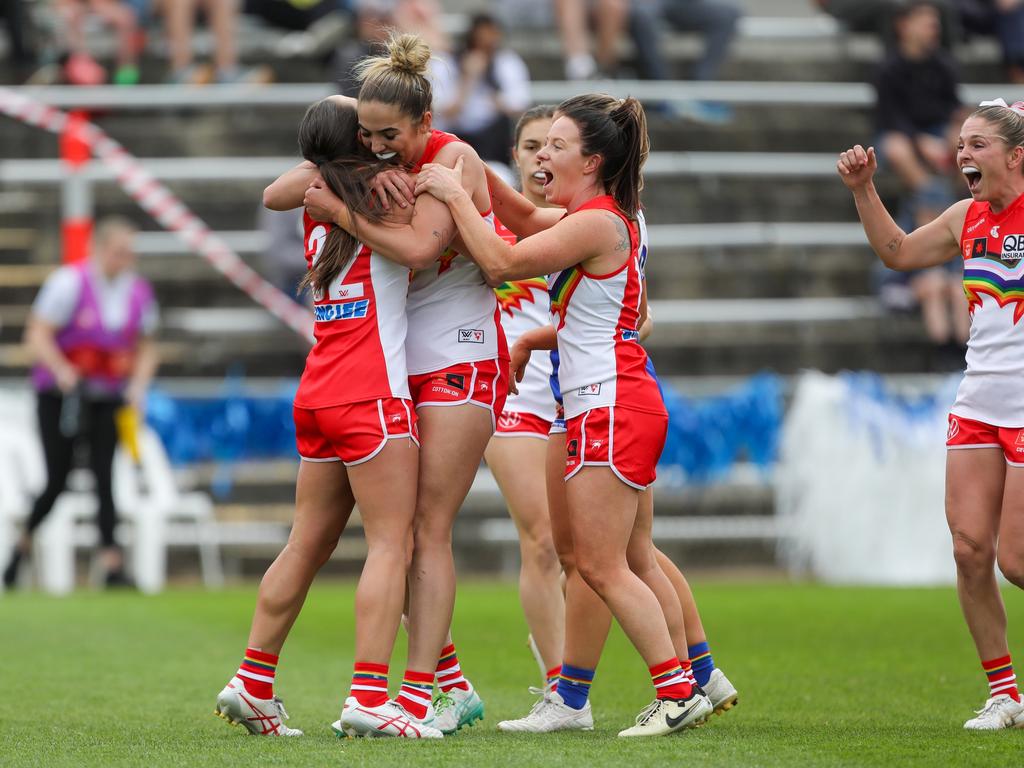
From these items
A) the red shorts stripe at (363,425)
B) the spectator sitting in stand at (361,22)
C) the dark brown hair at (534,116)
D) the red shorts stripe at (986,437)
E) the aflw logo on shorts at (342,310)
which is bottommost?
the red shorts stripe at (986,437)

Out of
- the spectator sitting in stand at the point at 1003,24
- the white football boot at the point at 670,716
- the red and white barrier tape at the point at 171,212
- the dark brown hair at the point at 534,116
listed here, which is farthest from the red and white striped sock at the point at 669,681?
the spectator sitting in stand at the point at 1003,24

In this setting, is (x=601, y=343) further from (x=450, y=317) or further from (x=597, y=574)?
(x=597, y=574)

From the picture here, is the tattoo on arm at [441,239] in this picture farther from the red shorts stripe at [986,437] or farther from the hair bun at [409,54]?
the red shorts stripe at [986,437]

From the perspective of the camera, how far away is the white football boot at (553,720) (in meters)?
5.23

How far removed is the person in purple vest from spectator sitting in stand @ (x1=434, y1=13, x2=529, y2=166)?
3811 millimetres

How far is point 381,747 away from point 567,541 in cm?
123

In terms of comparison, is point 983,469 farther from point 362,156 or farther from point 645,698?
point 362,156

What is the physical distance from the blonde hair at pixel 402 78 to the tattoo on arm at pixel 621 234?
68 cm

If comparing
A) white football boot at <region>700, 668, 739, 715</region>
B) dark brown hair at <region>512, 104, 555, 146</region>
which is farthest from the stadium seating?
white football boot at <region>700, 668, 739, 715</region>

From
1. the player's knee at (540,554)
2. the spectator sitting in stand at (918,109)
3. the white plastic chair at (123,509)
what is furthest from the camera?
the spectator sitting in stand at (918,109)

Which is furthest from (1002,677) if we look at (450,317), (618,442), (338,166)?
(338,166)

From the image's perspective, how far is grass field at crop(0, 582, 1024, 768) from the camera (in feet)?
15.1

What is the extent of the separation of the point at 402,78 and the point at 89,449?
728 centimetres

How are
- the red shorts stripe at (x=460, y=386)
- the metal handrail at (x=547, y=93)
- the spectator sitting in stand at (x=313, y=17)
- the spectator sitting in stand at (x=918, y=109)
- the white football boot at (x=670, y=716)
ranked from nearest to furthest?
the white football boot at (x=670, y=716)
the red shorts stripe at (x=460, y=386)
the spectator sitting in stand at (x=918, y=109)
the metal handrail at (x=547, y=93)
the spectator sitting in stand at (x=313, y=17)
